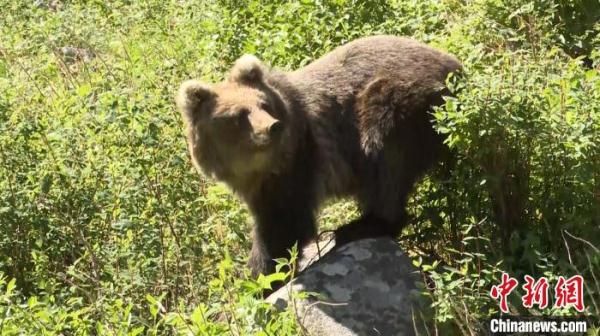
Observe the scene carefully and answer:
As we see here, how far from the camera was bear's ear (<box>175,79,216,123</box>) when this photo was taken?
6531 mm

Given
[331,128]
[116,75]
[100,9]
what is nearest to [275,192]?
[331,128]

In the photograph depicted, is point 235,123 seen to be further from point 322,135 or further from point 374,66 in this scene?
point 374,66

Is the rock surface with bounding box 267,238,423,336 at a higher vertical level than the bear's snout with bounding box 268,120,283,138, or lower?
lower

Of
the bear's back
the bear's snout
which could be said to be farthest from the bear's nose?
the bear's back

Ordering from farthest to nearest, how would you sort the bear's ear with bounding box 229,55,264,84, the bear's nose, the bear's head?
1. the bear's ear with bounding box 229,55,264,84
2. the bear's head
3. the bear's nose

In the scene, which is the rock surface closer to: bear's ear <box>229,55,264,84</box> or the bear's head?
the bear's head

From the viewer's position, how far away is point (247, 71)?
6688 millimetres

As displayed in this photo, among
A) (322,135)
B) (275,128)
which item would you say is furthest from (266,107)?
(322,135)

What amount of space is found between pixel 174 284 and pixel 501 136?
232 cm

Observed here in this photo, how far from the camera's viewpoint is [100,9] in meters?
11.8

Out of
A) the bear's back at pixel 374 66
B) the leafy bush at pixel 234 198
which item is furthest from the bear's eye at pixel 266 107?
the leafy bush at pixel 234 198

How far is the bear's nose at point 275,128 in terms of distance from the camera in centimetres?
619

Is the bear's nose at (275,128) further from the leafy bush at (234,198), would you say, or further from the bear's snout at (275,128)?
the leafy bush at (234,198)

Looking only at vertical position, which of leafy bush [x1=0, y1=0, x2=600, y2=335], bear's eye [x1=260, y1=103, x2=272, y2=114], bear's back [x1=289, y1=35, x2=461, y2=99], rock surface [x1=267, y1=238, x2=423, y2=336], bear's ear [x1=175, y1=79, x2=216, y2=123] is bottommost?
rock surface [x1=267, y1=238, x2=423, y2=336]
